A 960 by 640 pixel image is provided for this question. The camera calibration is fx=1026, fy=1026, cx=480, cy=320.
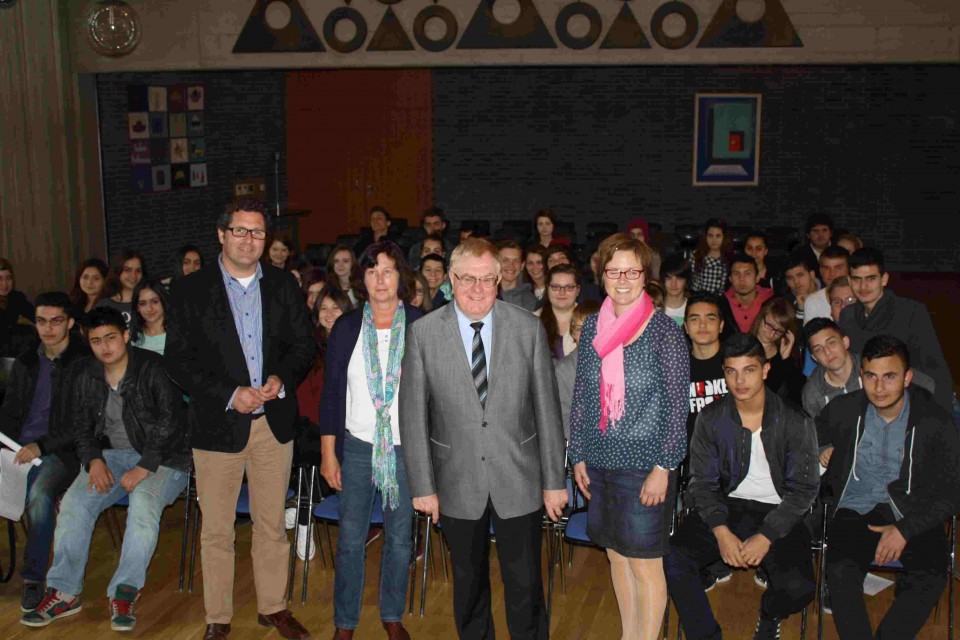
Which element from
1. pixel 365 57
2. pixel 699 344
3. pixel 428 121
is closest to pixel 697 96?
pixel 428 121

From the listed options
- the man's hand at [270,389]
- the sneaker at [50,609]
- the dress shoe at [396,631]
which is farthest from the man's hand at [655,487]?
the sneaker at [50,609]

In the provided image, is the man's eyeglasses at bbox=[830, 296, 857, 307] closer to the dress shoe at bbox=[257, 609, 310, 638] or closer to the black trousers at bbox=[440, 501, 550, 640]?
the black trousers at bbox=[440, 501, 550, 640]

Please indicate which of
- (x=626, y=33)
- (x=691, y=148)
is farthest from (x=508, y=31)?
(x=691, y=148)

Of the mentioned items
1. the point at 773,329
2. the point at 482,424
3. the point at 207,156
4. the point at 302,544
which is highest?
the point at 207,156

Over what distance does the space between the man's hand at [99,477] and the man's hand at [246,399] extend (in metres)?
1.11

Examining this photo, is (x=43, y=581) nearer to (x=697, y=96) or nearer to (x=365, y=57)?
(x=365, y=57)

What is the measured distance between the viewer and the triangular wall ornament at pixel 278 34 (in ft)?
32.1

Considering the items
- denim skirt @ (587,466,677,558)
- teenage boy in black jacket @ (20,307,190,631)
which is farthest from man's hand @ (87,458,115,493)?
denim skirt @ (587,466,677,558)

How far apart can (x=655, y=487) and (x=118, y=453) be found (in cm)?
262

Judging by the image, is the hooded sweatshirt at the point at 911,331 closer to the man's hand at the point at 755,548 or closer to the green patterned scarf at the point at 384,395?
the man's hand at the point at 755,548

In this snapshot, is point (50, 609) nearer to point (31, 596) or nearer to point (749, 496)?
point (31, 596)

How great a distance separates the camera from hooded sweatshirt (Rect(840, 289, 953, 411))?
4.76 m

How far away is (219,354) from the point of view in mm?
3904

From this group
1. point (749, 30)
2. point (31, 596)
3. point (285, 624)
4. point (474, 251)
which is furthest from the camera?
point (749, 30)
